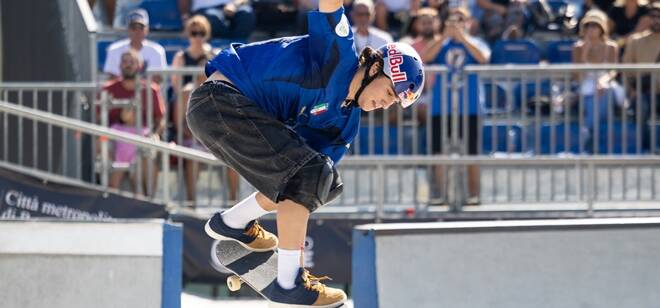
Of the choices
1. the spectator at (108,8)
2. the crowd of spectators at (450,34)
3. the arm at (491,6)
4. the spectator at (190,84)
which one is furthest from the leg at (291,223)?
the spectator at (108,8)

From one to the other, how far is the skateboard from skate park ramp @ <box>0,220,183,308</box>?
36 cm

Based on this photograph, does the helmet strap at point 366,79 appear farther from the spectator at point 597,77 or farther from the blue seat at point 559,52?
the blue seat at point 559,52

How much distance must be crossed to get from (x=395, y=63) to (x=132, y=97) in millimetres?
5204

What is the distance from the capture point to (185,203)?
11.1 m

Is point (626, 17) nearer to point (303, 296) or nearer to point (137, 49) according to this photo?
point (137, 49)

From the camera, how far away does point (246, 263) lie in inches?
284

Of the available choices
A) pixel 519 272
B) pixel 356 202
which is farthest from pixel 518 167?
pixel 519 272

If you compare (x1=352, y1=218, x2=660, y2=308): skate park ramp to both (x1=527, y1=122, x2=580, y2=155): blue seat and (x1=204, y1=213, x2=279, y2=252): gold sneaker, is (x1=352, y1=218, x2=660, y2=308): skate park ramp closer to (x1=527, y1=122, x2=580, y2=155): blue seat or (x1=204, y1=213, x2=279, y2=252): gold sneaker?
(x1=204, y1=213, x2=279, y2=252): gold sneaker

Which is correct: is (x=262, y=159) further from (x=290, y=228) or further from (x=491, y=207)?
(x=491, y=207)

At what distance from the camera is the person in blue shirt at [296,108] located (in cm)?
656

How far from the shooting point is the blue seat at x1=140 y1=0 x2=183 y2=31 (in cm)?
1384

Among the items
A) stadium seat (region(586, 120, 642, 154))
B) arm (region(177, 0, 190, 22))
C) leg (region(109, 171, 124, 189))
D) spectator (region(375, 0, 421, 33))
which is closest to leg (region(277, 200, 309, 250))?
leg (region(109, 171, 124, 189))

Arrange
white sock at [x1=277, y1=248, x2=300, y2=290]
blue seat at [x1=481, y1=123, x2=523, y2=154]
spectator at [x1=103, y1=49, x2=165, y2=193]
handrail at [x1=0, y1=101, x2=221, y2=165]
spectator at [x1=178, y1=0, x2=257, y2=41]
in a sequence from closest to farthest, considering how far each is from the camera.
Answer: white sock at [x1=277, y1=248, x2=300, y2=290], handrail at [x1=0, y1=101, x2=221, y2=165], spectator at [x1=103, y1=49, x2=165, y2=193], blue seat at [x1=481, y1=123, x2=523, y2=154], spectator at [x1=178, y1=0, x2=257, y2=41]

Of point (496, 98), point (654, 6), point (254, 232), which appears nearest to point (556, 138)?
point (496, 98)
